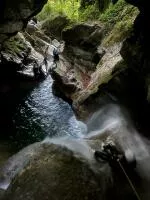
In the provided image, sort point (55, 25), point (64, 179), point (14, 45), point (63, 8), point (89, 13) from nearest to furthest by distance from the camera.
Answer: point (64, 179) < point (14, 45) < point (89, 13) < point (55, 25) < point (63, 8)

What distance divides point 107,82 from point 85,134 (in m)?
3.02

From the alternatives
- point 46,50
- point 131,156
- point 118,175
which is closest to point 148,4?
point 131,156

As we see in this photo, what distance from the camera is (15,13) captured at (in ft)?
60.4

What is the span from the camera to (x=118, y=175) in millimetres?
10328

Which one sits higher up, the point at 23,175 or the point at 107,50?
the point at 107,50

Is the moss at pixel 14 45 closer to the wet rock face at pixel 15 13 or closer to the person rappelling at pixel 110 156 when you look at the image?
the wet rock face at pixel 15 13

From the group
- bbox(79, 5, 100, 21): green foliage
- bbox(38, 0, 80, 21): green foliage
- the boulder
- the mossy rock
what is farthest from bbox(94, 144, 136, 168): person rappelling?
the mossy rock

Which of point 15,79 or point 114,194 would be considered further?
point 15,79

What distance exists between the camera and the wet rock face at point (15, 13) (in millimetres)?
17953

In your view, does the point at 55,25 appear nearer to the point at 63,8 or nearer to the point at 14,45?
the point at 63,8

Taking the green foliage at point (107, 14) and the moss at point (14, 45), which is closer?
the green foliage at point (107, 14)

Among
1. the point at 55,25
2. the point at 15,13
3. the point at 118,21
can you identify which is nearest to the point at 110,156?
the point at 15,13

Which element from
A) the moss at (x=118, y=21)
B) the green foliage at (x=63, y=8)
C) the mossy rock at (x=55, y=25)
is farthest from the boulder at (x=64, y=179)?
the mossy rock at (x=55, y=25)

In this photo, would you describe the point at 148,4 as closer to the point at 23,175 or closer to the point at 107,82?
the point at 107,82
